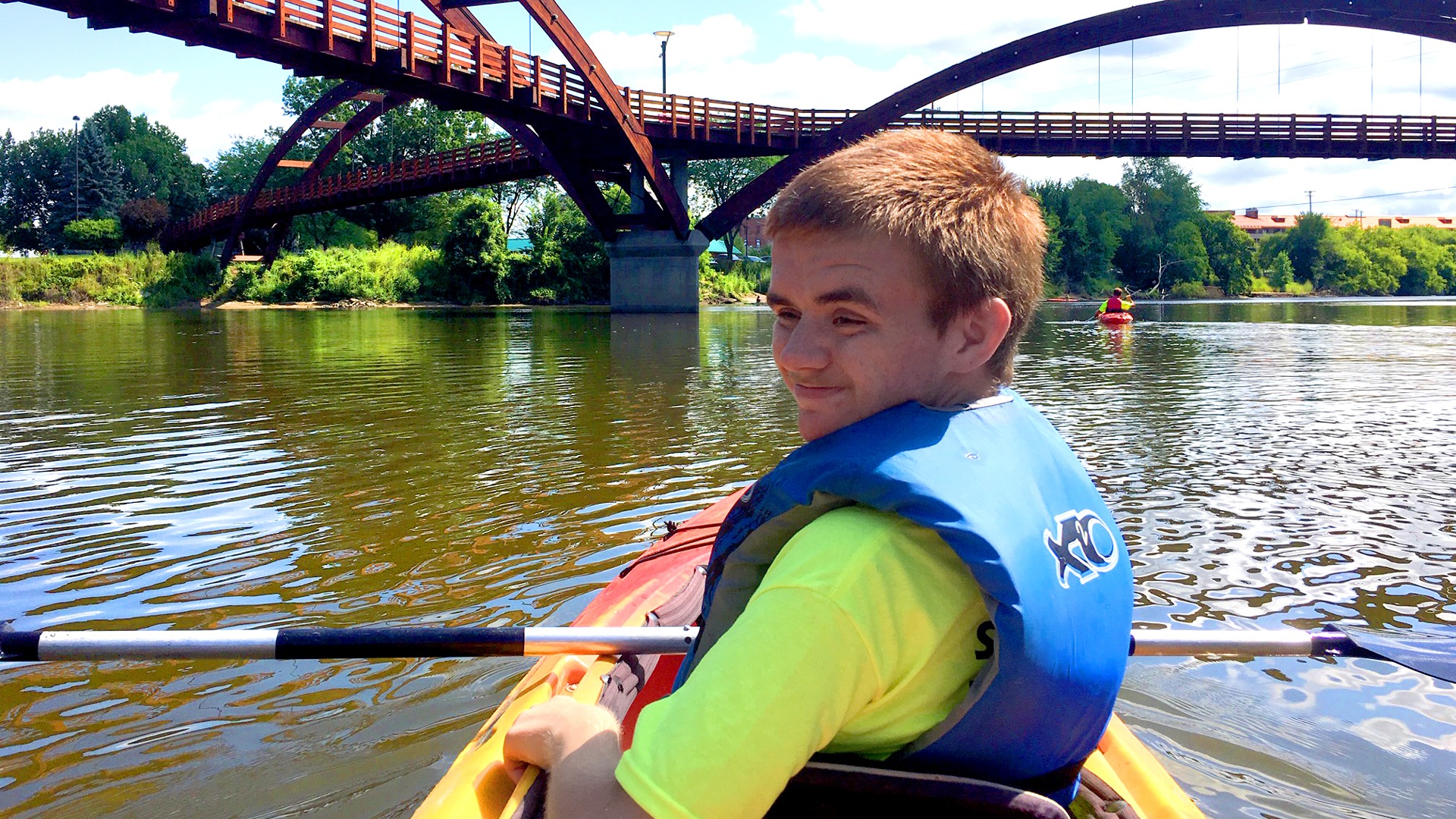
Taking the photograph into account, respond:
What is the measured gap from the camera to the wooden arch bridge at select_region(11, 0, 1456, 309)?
22.2 metres

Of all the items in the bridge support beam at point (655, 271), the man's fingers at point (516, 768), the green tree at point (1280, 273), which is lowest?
the man's fingers at point (516, 768)

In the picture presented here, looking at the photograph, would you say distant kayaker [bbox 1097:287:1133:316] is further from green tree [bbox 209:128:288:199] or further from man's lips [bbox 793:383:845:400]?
green tree [bbox 209:128:288:199]

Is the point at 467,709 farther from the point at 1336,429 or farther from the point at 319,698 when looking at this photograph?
the point at 1336,429

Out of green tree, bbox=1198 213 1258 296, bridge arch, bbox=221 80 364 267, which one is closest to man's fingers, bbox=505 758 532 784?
bridge arch, bbox=221 80 364 267

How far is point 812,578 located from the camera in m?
1.09

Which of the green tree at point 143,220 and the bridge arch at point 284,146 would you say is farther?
the green tree at point 143,220

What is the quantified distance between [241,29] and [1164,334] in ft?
68.6

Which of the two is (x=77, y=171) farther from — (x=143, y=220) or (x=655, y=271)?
(x=655, y=271)

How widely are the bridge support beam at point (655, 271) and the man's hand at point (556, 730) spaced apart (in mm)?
34470

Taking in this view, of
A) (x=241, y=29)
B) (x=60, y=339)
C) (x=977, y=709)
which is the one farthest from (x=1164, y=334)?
(x=977, y=709)

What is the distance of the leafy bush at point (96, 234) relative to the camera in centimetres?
5619

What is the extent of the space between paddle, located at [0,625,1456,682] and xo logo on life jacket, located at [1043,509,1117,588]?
1403mm

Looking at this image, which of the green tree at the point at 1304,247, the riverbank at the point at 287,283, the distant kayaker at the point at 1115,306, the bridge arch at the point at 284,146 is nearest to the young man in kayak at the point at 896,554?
the distant kayaker at the point at 1115,306

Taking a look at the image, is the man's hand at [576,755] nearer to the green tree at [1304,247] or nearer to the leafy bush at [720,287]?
the leafy bush at [720,287]
